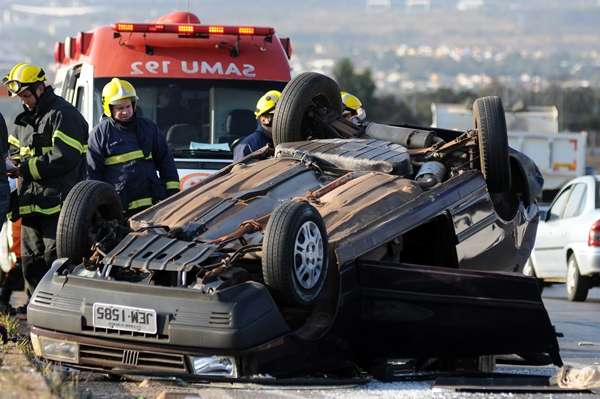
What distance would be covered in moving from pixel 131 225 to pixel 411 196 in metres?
1.68

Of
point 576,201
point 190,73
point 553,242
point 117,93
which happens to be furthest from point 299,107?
point 553,242

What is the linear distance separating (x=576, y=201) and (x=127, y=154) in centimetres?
799

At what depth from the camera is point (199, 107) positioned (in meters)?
13.7

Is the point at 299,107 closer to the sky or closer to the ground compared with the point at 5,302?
closer to the sky

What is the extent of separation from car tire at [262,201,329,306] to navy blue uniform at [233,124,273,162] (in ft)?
11.0

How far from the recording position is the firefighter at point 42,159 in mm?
10727

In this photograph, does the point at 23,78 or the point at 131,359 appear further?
the point at 23,78

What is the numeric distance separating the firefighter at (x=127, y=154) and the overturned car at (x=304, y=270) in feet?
3.36

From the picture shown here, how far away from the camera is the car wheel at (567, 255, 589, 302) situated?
16703 mm

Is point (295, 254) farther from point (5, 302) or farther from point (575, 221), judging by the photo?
point (575, 221)

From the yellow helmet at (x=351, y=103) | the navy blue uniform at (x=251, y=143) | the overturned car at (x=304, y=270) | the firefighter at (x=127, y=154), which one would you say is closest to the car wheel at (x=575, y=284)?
the yellow helmet at (x=351, y=103)

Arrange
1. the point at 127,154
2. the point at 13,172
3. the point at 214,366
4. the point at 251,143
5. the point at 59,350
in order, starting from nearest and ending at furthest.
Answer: the point at 214,366 < the point at 59,350 < the point at 127,154 < the point at 13,172 < the point at 251,143

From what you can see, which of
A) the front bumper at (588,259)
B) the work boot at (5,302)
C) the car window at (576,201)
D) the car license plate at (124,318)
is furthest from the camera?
the car window at (576,201)

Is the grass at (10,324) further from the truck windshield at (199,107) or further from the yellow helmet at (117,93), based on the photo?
the truck windshield at (199,107)
